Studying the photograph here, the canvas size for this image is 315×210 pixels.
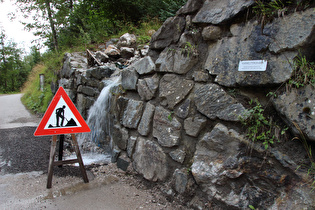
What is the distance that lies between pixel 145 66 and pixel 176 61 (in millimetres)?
662

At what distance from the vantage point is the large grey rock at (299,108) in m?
1.57

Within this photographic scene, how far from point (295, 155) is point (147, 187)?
183cm

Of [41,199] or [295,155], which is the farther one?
[41,199]

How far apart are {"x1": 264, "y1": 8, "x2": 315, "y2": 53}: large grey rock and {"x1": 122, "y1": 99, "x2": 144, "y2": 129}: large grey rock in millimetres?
1918

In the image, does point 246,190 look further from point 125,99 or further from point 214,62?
point 125,99

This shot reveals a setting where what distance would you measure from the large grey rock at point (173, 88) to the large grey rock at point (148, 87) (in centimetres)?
13

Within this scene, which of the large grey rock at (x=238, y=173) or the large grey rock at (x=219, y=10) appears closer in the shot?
the large grey rock at (x=238, y=173)

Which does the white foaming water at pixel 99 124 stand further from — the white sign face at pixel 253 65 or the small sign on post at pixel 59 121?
the white sign face at pixel 253 65

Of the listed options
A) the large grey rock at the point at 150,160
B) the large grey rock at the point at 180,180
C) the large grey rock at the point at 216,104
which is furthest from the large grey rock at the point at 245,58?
the large grey rock at the point at 150,160

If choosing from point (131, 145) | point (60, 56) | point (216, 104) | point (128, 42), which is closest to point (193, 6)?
point (216, 104)

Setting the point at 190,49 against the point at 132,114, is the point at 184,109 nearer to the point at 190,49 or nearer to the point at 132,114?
the point at 190,49

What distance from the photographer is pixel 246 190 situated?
6.19ft

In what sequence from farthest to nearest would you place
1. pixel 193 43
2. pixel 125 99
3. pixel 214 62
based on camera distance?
pixel 125 99, pixel 193 43, pixel 214 62

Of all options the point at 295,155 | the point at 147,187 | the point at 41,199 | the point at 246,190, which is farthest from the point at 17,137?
the point at 295,155
